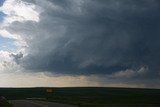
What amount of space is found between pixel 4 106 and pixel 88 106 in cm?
1407

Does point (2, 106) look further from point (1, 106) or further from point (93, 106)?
point (93, 106)

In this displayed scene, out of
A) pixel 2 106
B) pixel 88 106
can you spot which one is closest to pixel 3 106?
pixel 2 106

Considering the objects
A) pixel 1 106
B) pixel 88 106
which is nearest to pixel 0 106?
pixel 1 106

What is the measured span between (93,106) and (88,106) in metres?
0.83

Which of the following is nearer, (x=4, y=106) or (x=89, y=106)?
(x=4, y=106)

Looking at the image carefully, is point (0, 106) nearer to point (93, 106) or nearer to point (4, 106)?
point (4, 106)

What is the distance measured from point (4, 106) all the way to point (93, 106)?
583 inches

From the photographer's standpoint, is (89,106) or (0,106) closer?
(0,106)

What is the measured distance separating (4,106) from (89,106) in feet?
46.3

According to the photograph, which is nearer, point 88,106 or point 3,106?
point 3,106

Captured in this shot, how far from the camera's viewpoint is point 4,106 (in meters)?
53.6

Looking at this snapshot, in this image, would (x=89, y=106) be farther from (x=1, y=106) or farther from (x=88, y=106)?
(x=1, y=106)

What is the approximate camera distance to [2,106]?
53.3m

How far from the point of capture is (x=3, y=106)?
175 ft
